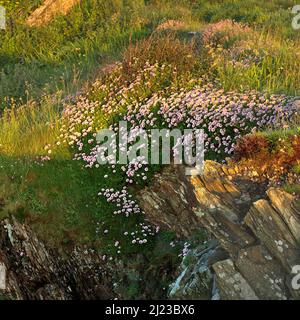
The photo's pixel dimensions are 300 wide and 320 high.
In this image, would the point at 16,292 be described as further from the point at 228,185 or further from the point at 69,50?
the point at 69,50

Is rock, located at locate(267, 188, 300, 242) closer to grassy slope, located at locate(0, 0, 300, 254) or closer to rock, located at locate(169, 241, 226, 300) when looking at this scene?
rock, located at locate(169, 241, 226, 300)

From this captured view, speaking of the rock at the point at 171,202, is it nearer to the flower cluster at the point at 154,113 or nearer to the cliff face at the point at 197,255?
the cliff face at the point at 197,255

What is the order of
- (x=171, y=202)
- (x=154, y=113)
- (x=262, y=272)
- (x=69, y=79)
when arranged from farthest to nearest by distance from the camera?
(x=69, y=79) < (x=154, y=113) < (x=171, y=202) < (x=262, y=272)

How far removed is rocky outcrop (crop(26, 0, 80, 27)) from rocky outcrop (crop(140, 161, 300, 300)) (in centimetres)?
1099

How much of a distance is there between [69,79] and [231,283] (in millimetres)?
8355

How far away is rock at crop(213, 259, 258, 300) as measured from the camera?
675 centimetres

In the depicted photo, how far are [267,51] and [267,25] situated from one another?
4371 mm

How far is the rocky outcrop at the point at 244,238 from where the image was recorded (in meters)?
6.69

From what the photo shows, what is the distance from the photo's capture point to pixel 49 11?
58.9ft

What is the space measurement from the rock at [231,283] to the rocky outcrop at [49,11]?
12.2 meters

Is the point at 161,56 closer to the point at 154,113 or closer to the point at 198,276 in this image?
the point at 154,113

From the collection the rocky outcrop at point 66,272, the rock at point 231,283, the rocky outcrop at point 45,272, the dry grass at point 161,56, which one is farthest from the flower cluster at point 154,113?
the rock at point 231,283

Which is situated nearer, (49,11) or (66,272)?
(66,272)

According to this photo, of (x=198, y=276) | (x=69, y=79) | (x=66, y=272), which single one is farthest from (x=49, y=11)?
(x=198, y=276)
